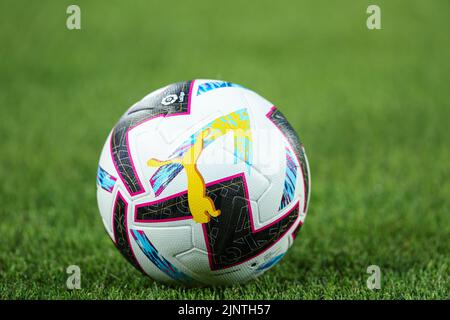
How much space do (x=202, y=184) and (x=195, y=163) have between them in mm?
120

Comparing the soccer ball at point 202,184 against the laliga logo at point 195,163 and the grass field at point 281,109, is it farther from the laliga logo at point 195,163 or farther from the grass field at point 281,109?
the grass field at point 281,109

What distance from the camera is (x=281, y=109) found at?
338 inches

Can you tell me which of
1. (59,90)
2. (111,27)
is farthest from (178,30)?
(59,90)

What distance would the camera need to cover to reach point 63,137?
7789mm

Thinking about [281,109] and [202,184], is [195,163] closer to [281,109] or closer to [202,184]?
[202,184]

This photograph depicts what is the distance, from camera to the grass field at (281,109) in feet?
14.5

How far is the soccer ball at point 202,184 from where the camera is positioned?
11.7ft

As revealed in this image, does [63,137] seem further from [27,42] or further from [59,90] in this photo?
[27,42]

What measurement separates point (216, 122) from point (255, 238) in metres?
0.69

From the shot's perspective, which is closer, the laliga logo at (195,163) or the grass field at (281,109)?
the laliga logo at (195,163)

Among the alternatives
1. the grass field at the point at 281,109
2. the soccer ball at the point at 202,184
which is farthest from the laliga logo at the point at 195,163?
the grass field at the point at 281,109

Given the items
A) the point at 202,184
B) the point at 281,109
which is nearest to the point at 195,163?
the point at 202,184

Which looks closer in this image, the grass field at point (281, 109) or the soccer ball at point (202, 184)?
the soccer ball at point (202, 184)

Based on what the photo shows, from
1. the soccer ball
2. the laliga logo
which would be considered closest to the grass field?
the soccer ball
